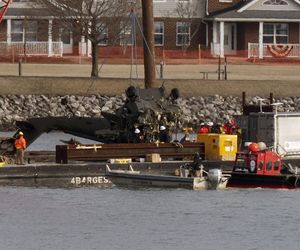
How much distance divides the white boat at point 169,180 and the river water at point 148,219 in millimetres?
226

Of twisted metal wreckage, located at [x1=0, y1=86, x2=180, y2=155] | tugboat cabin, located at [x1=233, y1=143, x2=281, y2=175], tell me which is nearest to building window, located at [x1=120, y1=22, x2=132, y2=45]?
twisted metal wreckage, located at [x1=0, y1=86, x2=180, y2=155]

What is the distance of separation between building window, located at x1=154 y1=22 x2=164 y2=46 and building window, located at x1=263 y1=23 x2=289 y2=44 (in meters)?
6.68

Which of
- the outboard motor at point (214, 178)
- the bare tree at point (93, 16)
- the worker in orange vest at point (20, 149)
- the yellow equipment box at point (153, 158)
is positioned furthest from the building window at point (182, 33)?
the worker in orange vest at point (20, 149)

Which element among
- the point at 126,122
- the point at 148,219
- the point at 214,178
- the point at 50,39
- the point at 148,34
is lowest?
the point at 148,219

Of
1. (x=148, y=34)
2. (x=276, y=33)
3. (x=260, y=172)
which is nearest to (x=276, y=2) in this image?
(x=276, y=33)

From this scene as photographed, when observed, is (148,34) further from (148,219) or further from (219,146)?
(148,219)

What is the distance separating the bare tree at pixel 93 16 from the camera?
85.8 meters

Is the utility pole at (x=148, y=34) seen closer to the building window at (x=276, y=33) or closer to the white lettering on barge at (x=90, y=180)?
the white lettering on barge at (x=90, y=180)

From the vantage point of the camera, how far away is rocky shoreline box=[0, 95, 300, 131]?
78812mm

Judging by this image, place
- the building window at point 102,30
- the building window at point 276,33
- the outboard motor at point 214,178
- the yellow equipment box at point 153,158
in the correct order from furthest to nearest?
the building window at point 276,33 → the building window at point 102,30 → the yellow equipment box at point 153,158 → the outboard motor at point 214,178

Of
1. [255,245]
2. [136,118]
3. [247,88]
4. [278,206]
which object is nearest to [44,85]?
[247,88]

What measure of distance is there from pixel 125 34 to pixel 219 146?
1689 inches

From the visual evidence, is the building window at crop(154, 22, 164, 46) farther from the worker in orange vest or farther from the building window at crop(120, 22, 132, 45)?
the worker in orange vest

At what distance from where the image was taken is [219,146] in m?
50.1
